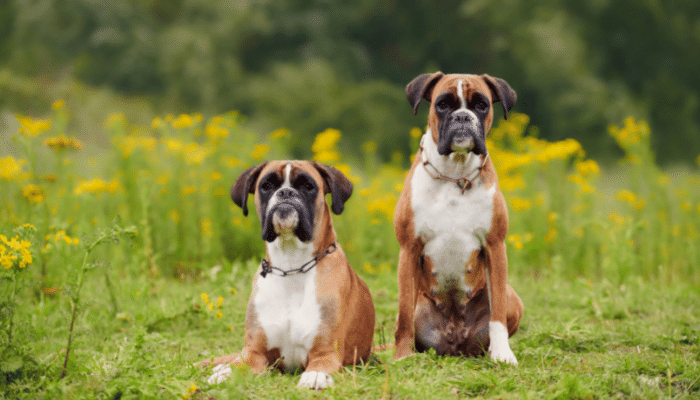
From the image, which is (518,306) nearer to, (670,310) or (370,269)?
(670,310)

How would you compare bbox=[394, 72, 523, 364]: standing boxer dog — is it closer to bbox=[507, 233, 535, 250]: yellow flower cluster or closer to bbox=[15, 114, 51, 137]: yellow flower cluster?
bbox=[507, 233, 535, 250]: yellow flower cluster

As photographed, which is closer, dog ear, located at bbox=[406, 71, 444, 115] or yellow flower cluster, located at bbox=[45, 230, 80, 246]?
dog ear, located at bbox=[406, 71, 444, 115]

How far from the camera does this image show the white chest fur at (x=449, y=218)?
3305 mm

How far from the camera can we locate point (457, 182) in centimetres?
333

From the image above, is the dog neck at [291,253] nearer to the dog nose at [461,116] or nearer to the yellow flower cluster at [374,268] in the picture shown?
the dog nose at [461,116]

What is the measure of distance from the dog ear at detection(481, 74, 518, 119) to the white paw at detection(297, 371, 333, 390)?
5.95 feet

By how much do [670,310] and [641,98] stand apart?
42.1 feet

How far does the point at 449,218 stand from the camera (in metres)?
3.32

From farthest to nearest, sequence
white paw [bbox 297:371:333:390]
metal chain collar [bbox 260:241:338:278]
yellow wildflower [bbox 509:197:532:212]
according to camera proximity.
→ yellow wildflower [bbox 509:197:532:212] → metal chain collar [bbox 260:241:338:278] → white paw [bbox 297:371:333:390]

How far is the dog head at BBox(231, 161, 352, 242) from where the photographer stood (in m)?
2.99

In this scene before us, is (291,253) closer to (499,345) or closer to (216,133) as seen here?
(499,345)

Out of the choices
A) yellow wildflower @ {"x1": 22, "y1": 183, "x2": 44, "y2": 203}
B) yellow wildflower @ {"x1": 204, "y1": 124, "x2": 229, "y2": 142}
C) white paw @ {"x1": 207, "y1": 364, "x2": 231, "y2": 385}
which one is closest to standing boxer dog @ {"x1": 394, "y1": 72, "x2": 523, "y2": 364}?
white paw @ {"x1": 207, "y1": 364, "x2": 231, "y2": 385}

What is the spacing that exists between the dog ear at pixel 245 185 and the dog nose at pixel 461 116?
1.11 metres

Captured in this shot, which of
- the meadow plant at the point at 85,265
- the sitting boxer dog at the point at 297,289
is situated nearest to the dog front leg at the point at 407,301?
the sitting boxer dog at the point at 297,289
